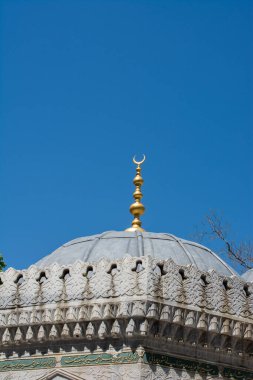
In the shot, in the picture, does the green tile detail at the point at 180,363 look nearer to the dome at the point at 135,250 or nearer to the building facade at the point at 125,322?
the building facade at the point at 125,322

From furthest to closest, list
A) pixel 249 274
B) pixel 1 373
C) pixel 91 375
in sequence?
pixel 249 274
pixel 1 373
pixel 91 375

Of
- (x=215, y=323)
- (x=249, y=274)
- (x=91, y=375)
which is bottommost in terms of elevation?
(x=91, y=375)

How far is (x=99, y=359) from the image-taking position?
10688 mm

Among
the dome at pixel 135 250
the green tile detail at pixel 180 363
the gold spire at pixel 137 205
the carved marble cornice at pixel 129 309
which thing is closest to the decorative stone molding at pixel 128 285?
the carved marble cornice at pixel 129 309

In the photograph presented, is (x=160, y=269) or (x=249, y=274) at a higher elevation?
(x=249, y=274)

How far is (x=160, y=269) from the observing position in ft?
35.6

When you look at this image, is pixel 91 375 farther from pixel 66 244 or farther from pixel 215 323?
pixel 66 244

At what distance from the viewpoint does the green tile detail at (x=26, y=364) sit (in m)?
11.0

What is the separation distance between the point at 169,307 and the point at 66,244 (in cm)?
355

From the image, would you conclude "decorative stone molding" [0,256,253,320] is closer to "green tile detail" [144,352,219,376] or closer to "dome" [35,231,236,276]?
"green tile detail" [144,352,219,376]

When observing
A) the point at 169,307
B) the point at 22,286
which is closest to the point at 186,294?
the point at 169,307

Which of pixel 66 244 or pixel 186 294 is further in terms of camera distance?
pixel 66 244

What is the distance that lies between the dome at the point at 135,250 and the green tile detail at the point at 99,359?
77.0 inches

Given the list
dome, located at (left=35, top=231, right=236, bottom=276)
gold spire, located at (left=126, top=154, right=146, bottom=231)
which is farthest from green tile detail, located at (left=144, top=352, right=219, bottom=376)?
gold spire, located at (left=126, top=154, right=146, bottom=231)
